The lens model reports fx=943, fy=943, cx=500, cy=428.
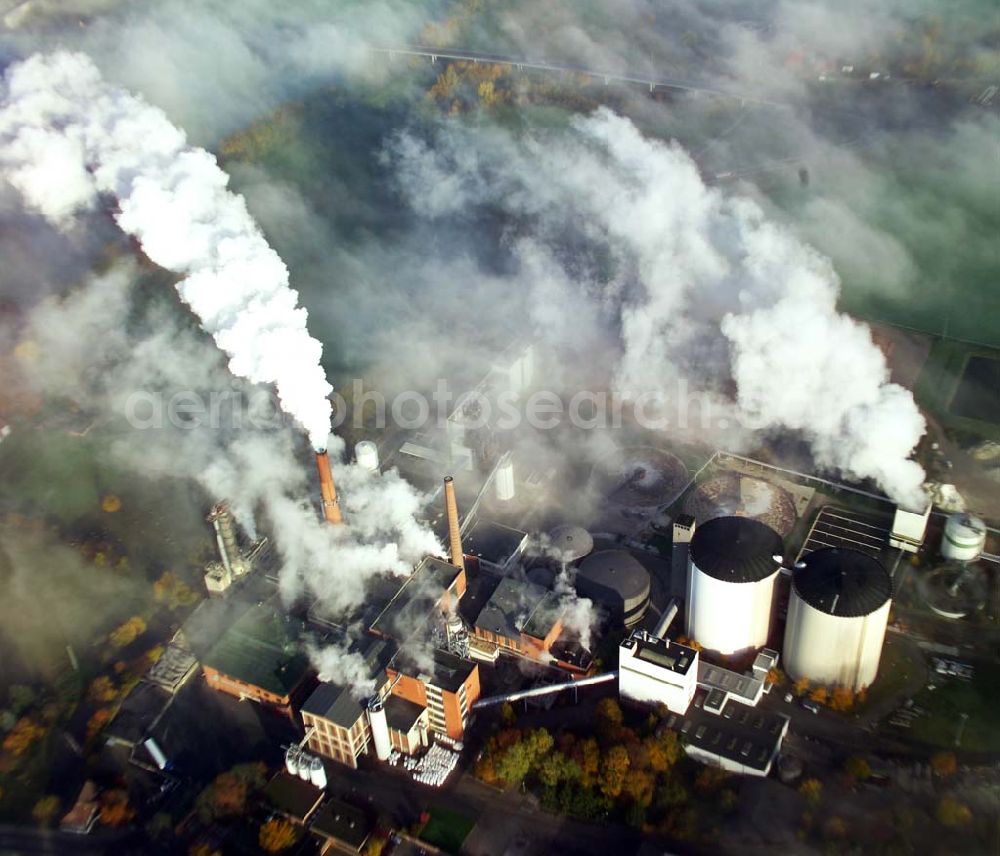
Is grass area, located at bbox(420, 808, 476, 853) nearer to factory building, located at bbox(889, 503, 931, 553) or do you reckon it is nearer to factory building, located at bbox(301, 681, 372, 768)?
factory building, located at bbox(301, 681, 372, 768)

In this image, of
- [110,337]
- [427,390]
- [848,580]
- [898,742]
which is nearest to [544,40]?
[427,390]

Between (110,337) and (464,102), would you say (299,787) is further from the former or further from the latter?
(464,102)

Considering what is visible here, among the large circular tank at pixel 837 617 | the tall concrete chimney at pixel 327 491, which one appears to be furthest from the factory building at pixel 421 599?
the large circular tank at pixel 837 617

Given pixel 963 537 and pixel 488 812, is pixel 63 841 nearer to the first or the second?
pixel 488 812

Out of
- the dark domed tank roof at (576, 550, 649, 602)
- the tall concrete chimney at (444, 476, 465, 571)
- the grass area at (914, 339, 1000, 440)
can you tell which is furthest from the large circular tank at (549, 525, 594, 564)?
the grass area at (914, 339, 1000, 440)

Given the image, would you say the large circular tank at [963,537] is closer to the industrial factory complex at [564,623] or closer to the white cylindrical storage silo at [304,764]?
the industrial factory complex at [564,623]
